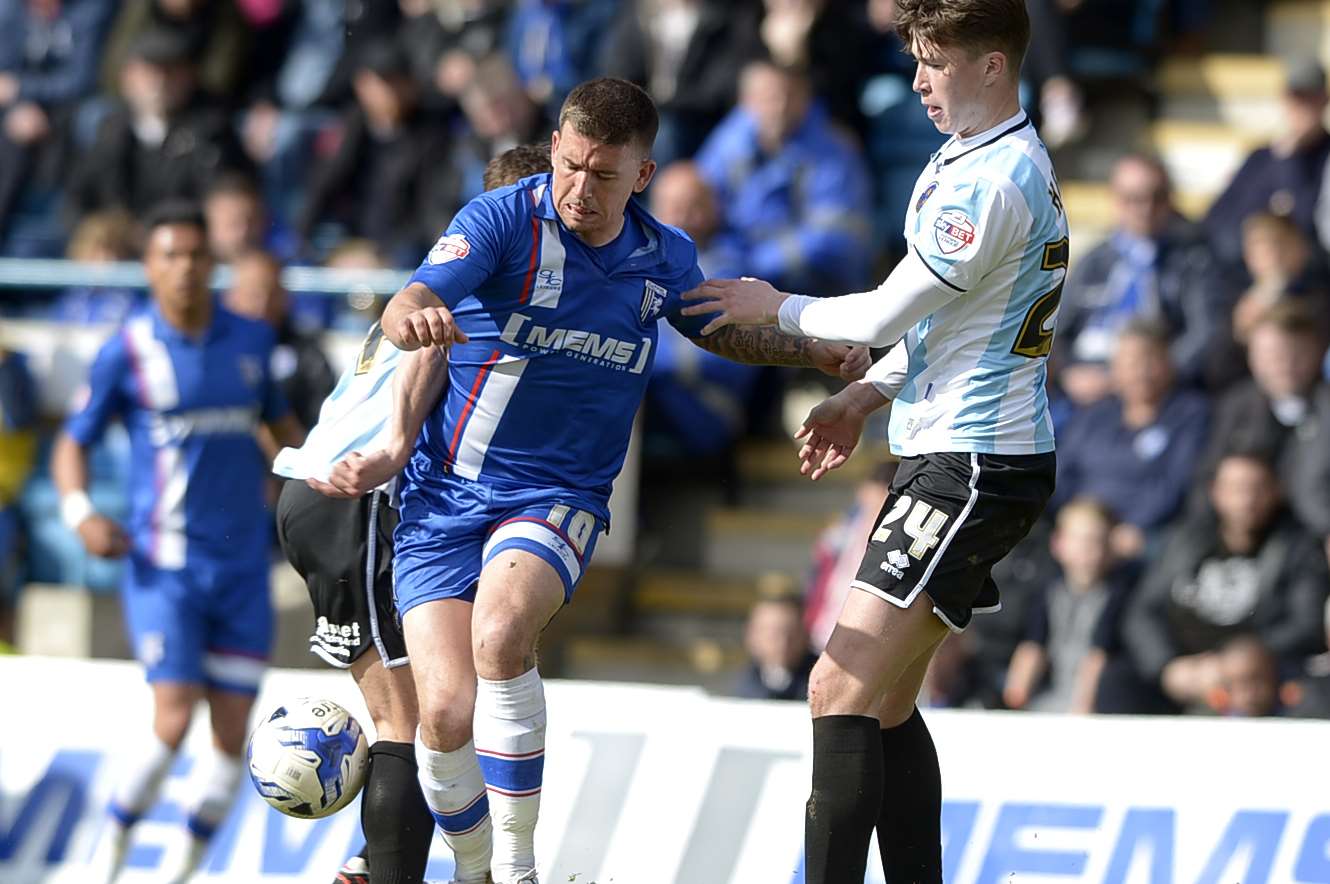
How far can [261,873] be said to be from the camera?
7.95 meters

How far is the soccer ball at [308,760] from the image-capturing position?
245 inches

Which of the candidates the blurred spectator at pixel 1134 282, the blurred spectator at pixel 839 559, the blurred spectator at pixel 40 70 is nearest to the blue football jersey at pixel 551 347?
the blurred spectator at pixel 839 559

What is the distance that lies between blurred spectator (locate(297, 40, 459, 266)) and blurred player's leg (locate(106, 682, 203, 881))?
4365mm

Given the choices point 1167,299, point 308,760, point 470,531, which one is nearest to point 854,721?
point 470,531

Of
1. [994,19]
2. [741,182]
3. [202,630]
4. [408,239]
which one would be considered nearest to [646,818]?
[202,630]

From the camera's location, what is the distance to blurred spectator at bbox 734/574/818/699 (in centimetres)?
964

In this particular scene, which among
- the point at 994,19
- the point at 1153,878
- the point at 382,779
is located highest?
the point at 994,19

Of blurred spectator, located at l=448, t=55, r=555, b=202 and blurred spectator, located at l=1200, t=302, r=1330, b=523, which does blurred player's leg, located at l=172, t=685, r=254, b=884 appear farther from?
blurred spectator, located at l=1200, t=302, r=1330, b=523

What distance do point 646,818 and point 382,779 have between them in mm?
1609

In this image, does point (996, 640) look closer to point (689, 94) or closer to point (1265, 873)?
point (1265, 873)

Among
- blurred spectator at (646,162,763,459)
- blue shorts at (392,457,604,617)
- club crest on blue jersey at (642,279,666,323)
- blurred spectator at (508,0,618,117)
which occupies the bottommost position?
blurred spectator at (646,162,763,459)

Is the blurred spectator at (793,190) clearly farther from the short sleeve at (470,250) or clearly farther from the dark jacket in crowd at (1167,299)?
the short sleeve at (470,250)

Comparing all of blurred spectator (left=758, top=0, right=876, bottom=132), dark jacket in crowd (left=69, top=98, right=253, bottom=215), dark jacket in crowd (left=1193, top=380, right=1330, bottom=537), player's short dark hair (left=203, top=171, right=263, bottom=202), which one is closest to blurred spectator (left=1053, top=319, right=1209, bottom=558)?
dark jacket in crowd (left=1193, top=380, right=1330, bottom=537)

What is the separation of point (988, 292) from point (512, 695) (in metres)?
1.75
